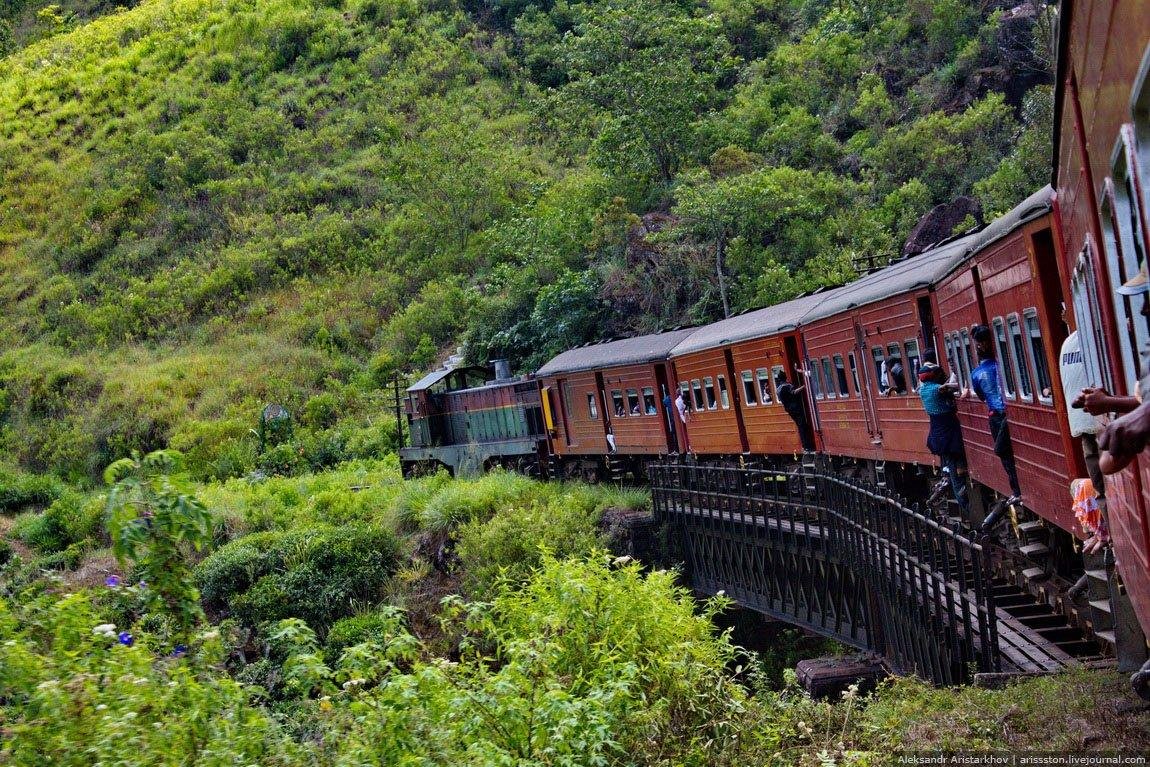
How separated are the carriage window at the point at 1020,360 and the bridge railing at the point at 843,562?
1.28 meters

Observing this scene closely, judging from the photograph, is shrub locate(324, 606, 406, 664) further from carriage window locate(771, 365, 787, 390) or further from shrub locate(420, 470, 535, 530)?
carriage window locate(771, 365, 787, 390)

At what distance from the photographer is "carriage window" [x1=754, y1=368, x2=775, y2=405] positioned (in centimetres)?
2073

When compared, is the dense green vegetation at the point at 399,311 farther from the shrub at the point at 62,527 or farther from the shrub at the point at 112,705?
the shrub at the point at 62,527

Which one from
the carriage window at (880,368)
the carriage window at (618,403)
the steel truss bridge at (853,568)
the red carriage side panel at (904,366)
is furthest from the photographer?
the carriage window at (618,403)

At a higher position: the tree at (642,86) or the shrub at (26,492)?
the tree at (642,86)

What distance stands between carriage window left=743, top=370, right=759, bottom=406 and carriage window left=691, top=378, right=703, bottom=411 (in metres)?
1.83

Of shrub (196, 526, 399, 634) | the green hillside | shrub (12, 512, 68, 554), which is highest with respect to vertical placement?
the green hillside

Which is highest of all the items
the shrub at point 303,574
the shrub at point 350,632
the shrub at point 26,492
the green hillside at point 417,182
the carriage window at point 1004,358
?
the green hillside at point 417,182

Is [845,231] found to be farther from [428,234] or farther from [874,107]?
[428,234]

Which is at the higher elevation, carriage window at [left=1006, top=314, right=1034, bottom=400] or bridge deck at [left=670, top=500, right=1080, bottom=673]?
carriage window at [left=1006, top=314, right=1034, bottom=400]

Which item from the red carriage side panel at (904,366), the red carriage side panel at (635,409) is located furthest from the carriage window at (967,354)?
the red carriage side panel at (635,409)

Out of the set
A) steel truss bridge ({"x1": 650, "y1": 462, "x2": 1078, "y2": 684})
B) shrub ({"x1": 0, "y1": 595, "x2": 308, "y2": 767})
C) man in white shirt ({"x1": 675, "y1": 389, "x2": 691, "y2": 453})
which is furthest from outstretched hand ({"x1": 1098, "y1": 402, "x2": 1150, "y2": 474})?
man in white shirt ({"x1": 675, "y1": 389, "x2": 691, "y2": 453})

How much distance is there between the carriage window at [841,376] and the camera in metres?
17.9

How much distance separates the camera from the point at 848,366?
17.6 metres
